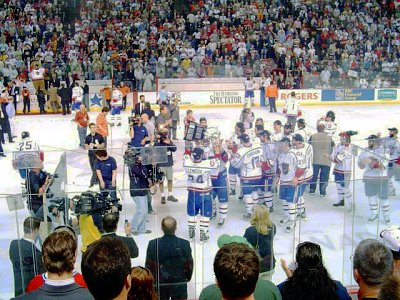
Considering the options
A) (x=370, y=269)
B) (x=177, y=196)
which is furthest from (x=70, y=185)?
(x=370, y=269)

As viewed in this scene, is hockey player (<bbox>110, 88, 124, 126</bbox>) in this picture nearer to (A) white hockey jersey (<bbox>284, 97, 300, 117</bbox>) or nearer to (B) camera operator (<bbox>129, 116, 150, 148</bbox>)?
(A) white hockey jersey (<bbox>284, 97, 300, 117</bbox>)

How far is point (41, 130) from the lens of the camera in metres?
16.0

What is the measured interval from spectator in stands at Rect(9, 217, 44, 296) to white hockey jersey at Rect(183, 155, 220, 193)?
194 centimetres

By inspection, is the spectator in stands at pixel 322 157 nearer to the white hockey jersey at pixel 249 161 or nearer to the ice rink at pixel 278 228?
the white hockey jersey at pixel 249 161

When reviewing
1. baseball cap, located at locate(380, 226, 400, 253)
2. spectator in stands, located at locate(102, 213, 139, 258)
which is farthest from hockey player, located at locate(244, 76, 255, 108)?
A: baseball cap, located at locate(380, 226, 400, 253)

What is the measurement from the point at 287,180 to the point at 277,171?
52 centimetres

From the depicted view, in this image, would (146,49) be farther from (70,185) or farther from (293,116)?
(70,185)

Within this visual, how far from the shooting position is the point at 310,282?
10.2 feet

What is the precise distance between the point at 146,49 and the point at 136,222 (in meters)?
18.6

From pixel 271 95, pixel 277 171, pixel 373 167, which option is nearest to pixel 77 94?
pixel 271 95

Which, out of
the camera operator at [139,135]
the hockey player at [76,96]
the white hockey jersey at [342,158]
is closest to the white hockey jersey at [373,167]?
the white hockey jersey at [342,158]

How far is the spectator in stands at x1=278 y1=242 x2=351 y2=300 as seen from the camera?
3.09 metres

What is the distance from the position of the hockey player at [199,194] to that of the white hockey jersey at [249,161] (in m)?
0.62

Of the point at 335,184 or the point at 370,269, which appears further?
the point at 335,184
